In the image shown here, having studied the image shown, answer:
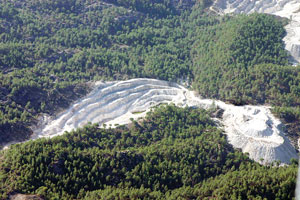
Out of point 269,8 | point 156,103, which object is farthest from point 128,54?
point 269,8

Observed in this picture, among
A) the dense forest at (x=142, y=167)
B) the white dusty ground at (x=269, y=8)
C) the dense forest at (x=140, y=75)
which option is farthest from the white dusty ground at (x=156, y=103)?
the white dusty ground at (x=269, y=8)

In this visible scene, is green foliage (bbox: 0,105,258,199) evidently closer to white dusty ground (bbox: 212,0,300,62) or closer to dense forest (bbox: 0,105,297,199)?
dense forest (bbox: 0,105,297,199)

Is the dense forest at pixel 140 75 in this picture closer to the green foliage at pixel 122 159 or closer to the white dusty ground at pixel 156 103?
the green foliage at pixel 122 159

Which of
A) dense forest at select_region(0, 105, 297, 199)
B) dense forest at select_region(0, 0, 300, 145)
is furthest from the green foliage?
dense forest at select_region(0, 0, 300, 145)

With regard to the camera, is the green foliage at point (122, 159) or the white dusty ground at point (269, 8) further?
the white dusty ground at point (269, 8)

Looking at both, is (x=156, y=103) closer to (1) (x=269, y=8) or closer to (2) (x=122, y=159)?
(2) (x=122, y=159)

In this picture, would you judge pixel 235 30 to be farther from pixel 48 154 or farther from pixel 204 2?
pixel 48 154

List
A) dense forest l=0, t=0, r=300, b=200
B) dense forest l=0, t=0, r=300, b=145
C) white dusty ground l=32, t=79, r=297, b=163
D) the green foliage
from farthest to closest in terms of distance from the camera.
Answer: dense forest l=0, t=0, r=300, b=145
white dusty ground l=32, t=79, r=297, b=163
dense forest l=0, t=0, r=300, b=200
the green foliage
